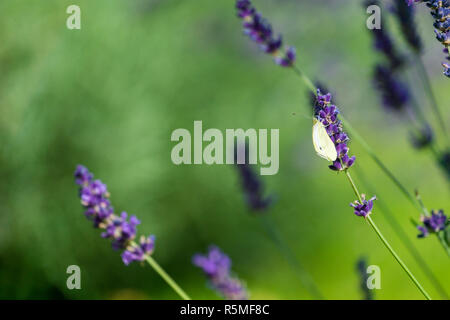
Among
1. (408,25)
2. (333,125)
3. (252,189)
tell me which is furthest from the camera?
(252,189)

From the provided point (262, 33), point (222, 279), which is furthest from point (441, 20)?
point (222, 279)

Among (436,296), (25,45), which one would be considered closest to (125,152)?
(25,45)

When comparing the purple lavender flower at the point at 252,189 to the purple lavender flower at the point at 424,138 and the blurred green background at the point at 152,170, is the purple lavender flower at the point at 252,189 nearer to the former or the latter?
the purple lavender flower at the point at 424,138

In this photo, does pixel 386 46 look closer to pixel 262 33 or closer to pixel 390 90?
pixel 390 90

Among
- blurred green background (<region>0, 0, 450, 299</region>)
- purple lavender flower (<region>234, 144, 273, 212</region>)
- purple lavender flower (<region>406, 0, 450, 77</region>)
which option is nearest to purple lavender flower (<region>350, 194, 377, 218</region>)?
purple lavender flower (<region>406, 0, 450, 77</region>)

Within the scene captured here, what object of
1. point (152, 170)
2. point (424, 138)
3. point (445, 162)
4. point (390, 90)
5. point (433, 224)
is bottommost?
point (433, 224)

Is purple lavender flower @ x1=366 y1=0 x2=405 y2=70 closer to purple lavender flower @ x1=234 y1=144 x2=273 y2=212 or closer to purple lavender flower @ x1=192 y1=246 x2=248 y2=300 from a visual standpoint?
purple lavender flower @ x1=234 y1=144 x2=273 y2=212

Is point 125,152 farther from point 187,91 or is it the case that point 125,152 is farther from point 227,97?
point 227,97
